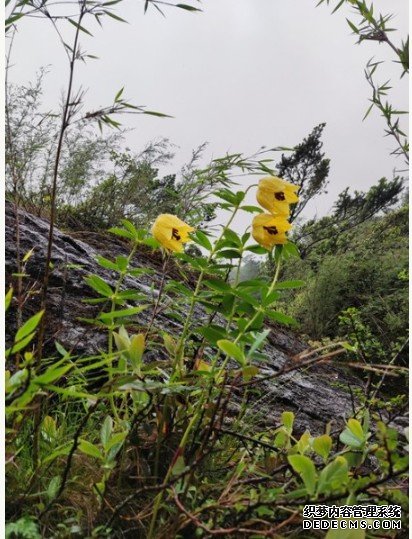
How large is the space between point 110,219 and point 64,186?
0.43 meters

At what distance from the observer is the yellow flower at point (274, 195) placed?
83 cm

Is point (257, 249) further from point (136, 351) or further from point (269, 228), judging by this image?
point (136, 351)

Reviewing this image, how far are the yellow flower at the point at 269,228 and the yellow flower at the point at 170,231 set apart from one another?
13 cm

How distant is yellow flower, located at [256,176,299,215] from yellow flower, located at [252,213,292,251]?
2 cm

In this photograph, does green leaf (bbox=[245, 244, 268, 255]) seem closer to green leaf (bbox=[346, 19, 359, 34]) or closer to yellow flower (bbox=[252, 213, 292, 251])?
yellow flower (bbox=[252, 213, 292, 251])

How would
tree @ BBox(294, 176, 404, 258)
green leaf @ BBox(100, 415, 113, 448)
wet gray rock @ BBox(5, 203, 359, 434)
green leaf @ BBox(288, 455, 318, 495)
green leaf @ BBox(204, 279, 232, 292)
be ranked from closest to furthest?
green leaf @ BBox(288, 455, 318, 495) → green leaf @ BBox(100, 415, 113, 448) → green leaf @ BBox(204, 279, 232, 292) → wet gray rock @ BBox(5, 203, 359, 434) → tree @ BBox(294, 176, 404, 258)

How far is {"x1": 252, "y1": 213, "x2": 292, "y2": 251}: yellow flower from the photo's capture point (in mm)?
813

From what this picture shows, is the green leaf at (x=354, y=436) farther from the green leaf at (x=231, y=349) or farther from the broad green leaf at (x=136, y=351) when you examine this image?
the broad green leaf at (x=136, y=351)

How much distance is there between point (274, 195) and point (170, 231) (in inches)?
7.5

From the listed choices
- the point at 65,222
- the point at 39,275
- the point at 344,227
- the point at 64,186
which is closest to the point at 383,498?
the point at 39,275

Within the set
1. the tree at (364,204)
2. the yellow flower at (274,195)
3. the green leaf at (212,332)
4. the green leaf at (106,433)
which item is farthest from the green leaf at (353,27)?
the tree at (364,204)

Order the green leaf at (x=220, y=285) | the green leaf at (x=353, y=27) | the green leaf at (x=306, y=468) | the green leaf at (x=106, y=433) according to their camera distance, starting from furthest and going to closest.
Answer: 1. the green leaf at (x=353, y=27)
2. the green leaf at (x=220, y=285)
3. the green leaf at (x=106, y=433)
4. the green leaf at (x=306, y=468)

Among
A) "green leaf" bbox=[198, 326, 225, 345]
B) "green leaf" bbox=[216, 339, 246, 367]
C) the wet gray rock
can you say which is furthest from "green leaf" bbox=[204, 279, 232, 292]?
the wet gray rock

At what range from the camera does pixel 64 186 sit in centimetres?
390
